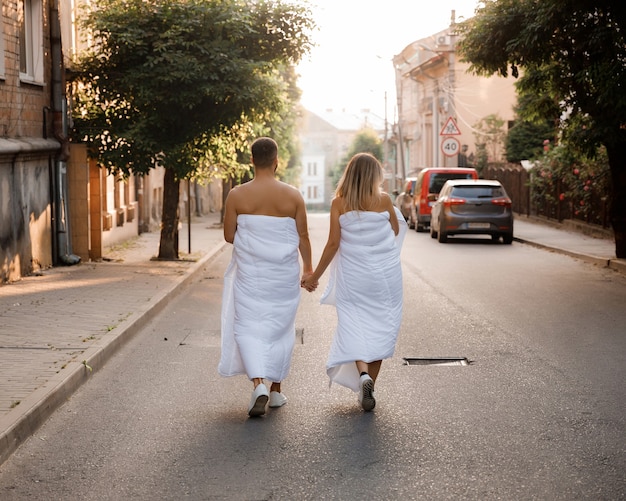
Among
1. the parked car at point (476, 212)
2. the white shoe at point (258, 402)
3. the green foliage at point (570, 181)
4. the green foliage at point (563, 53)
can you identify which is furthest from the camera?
the parked car at point (476, 212)

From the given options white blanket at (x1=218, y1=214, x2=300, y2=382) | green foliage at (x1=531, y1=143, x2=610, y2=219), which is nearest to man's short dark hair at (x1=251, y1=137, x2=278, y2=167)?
white blanket at (x1=218, y1=214, x2=300, y2=382)

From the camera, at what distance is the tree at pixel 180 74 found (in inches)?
677

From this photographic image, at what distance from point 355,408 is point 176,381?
1709 mm

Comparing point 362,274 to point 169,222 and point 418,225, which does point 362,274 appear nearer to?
point 169,222

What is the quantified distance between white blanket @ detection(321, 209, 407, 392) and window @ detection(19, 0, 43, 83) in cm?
1099

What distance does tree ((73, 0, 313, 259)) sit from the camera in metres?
17.2

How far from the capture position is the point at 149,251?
74.4ft

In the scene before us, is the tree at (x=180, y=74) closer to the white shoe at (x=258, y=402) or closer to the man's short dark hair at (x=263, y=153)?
the man's short dark hair at (x=263, y=153)

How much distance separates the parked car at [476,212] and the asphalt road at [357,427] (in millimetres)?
14353

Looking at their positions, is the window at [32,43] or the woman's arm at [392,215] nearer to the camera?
the woman's arm at [392,215]

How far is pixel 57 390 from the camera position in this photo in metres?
7.24

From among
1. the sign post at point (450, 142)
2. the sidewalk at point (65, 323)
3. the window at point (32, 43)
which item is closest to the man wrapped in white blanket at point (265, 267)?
the sidewalk at point (65, 323)

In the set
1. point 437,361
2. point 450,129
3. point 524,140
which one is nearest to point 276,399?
point 437,361

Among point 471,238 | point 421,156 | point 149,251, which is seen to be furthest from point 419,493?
point 421,156
